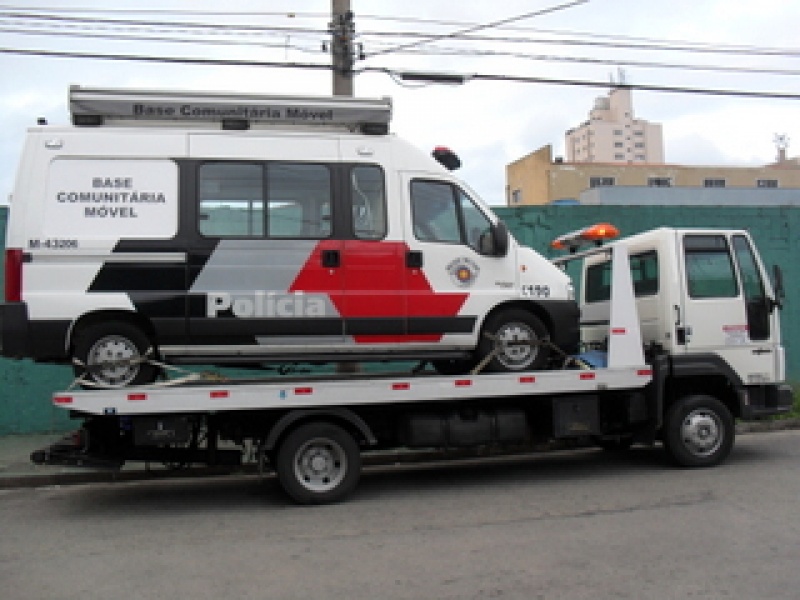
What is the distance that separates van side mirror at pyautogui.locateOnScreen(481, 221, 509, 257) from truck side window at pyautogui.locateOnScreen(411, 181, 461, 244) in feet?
0.87

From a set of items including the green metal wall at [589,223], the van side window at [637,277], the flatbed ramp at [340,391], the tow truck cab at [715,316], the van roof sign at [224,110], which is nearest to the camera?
the flatbed ramp at [340,391]

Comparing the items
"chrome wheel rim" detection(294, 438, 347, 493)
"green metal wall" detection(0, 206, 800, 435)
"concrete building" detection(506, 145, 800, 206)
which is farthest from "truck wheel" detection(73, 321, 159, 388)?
"concrete building" detection(506, 145, 800, 206)

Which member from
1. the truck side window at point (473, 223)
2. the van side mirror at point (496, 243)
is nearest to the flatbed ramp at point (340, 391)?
the van side mirror at point (496, 243)

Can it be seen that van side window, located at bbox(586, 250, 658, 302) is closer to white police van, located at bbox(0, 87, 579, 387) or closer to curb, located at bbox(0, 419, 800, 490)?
white police van, located at bbox(0, 87, 579, 387)

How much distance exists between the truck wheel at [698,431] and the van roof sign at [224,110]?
430 cm

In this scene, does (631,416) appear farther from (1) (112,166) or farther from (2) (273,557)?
(1) (112,166)

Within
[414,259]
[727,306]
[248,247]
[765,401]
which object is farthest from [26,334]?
[765,401]

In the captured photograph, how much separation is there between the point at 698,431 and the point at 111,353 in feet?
19.5

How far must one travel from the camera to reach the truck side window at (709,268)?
314 inches

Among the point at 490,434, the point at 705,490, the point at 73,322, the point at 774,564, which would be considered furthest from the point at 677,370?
the point at 73,322

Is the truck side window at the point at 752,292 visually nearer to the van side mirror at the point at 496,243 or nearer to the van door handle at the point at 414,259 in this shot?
the van side mirror at the point at 496,243

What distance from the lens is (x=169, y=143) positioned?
6.74 m

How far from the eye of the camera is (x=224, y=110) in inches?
271

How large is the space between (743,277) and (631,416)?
6.56 feet
